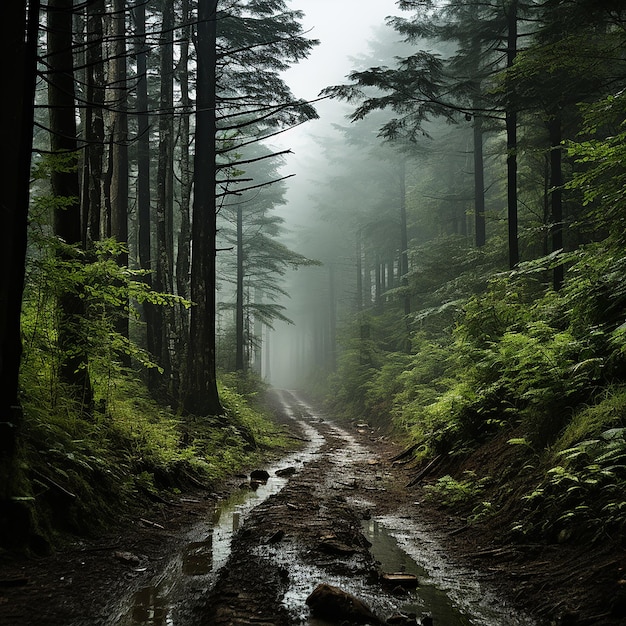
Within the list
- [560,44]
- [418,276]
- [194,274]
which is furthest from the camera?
[418,276]

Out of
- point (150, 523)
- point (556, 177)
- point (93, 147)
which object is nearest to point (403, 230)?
point (556, 177)

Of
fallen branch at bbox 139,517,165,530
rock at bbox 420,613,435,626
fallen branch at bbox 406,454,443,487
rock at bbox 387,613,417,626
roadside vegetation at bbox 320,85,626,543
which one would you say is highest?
roadside vegetation at bbox 320,85,626,543

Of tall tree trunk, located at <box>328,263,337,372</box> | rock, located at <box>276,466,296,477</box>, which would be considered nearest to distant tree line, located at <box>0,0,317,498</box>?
rock, located at <box>276,466,296,477</box>

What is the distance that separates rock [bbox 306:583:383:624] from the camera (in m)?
→ 3.27

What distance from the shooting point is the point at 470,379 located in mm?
9672

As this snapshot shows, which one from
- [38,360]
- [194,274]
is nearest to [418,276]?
[194,274]

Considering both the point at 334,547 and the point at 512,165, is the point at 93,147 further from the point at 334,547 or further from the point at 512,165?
the point at 512,165

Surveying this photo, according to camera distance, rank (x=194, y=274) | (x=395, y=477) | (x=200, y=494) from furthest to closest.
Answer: (x=194, y=274) → (x=395, y=477) → (x=200, y=494)

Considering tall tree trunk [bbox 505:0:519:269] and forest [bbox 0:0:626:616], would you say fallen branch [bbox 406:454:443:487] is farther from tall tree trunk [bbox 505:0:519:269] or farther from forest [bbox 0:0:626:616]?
tall tree trunk [bbox 505:0:519:269]

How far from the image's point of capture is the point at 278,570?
407 centimetres

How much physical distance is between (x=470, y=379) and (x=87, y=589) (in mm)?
7727

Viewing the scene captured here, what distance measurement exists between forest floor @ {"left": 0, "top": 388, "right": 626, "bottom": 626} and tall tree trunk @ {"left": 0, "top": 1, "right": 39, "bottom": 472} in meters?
0.91

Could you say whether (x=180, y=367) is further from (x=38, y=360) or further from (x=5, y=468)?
(x=5, y=468)

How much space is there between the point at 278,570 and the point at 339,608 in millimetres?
902
